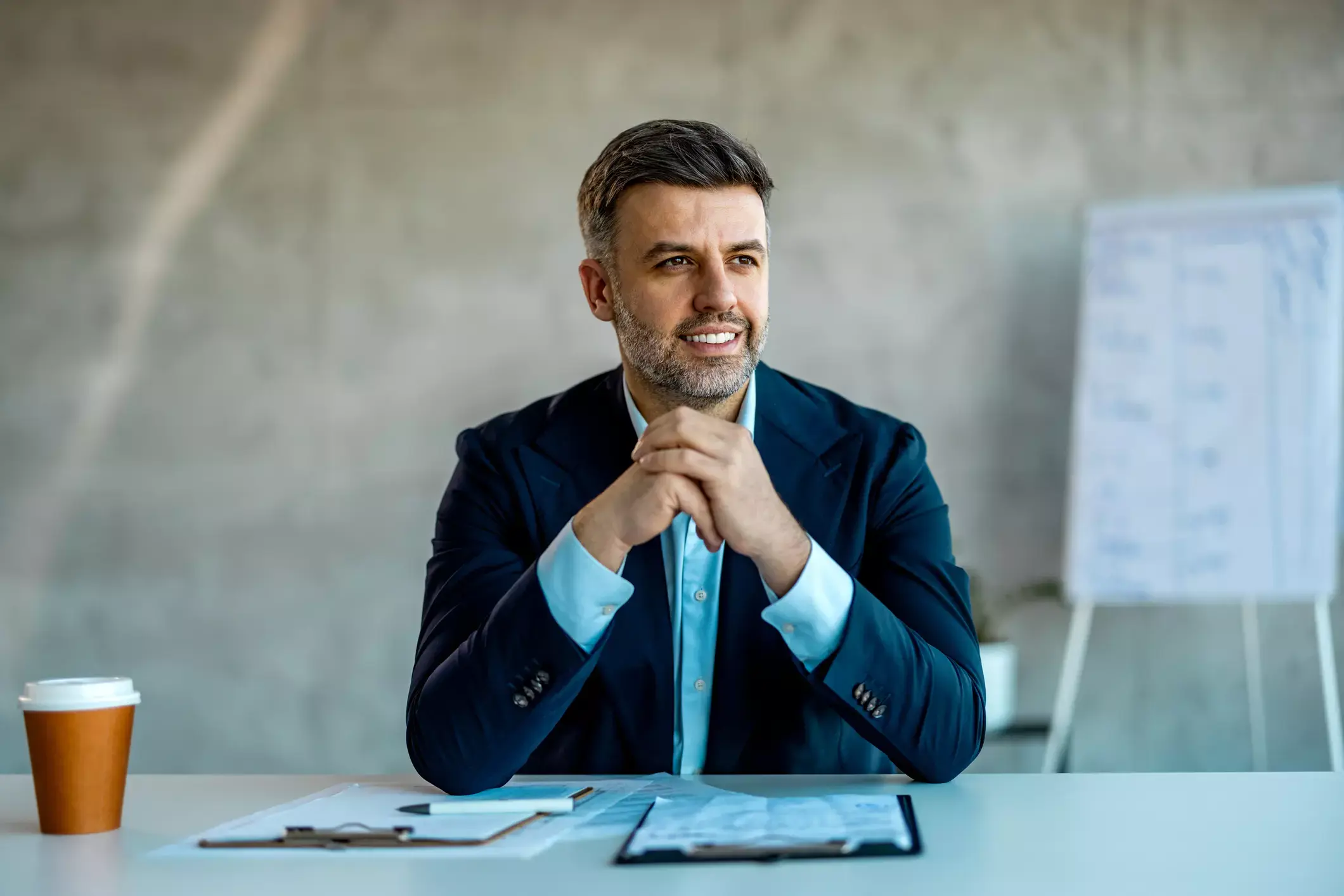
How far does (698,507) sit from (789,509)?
0.92 feet

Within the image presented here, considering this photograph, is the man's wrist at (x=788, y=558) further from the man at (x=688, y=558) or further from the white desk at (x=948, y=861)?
the white desk at (x=948, y=861)

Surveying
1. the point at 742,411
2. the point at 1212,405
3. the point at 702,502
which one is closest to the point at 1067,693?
the point at 1212,405

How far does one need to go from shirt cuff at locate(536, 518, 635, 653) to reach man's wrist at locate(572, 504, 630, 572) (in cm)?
1

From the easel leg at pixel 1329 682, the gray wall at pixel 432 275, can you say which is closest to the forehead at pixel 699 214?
the gray wall at pixel 432 275

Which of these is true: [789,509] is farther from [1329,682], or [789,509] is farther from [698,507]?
[1329,682]

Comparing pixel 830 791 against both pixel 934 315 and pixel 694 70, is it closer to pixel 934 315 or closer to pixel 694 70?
pixel 934 315

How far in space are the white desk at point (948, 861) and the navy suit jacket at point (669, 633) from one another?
0.59 feet

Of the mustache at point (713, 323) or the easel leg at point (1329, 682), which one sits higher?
the mustache at point (713, 323)

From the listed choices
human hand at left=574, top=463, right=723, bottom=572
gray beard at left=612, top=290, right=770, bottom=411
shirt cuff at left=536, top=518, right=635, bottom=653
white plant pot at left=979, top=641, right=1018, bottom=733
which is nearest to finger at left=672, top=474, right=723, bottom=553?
human hand at left=574, top=463, right=723, bottom=572

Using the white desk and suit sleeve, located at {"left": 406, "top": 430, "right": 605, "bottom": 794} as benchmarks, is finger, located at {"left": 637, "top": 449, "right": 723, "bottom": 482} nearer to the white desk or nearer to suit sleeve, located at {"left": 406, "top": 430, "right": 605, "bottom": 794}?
suit sleeve, located at {"left": 406, "top": 430, "right": 605, "bottom": 794}

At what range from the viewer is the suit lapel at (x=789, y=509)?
157cm

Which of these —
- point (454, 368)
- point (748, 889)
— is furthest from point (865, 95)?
point (748, 889)

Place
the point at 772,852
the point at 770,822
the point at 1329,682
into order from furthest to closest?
the point at 1329,682
the point at 770,822
the point at 772,852

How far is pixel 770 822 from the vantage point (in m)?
1.02
